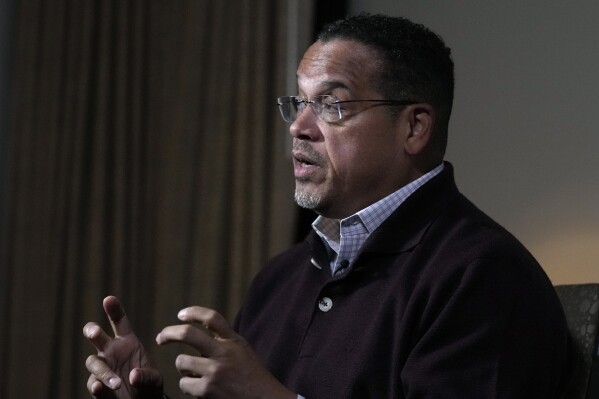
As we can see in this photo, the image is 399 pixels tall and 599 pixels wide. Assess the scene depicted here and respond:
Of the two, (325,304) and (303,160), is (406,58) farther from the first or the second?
(325,304)

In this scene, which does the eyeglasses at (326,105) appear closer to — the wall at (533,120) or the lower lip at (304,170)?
the lower lip at (304,170)

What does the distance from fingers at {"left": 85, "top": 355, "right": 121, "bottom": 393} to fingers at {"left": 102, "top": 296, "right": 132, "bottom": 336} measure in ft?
0.31

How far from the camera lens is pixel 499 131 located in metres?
2.88

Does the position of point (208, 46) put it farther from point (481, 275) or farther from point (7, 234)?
point (481, 275)

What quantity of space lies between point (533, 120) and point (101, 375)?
165 centimetres

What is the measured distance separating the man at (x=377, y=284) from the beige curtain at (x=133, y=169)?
49.0 inches

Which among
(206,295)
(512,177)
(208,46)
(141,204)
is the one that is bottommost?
(206,295)

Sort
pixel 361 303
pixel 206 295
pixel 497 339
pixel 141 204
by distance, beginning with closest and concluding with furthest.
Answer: pixel 497 339, pixel 361 303, pixel 206 295, pixel 141 204

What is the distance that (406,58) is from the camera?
1887mm

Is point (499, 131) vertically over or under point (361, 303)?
over

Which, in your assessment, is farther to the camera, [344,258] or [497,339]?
[344,258]

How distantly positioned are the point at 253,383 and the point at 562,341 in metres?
0.53

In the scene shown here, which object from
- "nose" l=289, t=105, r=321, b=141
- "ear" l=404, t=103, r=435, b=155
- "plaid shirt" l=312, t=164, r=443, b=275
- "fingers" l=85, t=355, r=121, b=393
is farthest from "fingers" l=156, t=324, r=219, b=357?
"ear" l=404, t=103, r=435, b=155

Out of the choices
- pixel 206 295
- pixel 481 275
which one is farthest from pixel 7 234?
pixel 481 275
